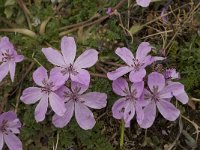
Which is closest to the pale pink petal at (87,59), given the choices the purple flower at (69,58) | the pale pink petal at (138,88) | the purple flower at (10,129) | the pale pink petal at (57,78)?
the purple flower at (69,58)

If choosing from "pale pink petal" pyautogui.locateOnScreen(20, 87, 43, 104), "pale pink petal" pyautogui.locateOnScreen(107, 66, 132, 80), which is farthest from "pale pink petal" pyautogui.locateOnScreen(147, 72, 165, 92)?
"pale pink petal" pyautogui.locateOnScreen(20, 87, 43, 104)

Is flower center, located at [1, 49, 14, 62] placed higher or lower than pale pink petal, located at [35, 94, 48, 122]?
higher

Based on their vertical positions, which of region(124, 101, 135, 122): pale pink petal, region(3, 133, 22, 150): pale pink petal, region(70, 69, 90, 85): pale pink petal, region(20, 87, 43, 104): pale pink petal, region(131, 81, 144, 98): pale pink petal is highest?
region(70, 69, 90, 85): pale pink petal

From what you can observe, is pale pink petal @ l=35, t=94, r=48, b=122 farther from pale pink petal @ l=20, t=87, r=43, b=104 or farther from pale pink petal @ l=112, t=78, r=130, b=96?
pale pink petal @ l=112, t=78, r=130, b=96

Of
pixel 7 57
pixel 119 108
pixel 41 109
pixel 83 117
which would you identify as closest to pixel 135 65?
pixel 119 108

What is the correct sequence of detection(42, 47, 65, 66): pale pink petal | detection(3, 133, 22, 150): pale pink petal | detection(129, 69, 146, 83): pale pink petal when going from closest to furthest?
detection(129, 69, 146, 83): pale pink petal < detection(42, 47, 65, 66): pale pink petal < detection(3, 133, 22, 150): pale pink petal

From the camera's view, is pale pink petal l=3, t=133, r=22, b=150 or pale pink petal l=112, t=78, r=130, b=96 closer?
pale pink petal l=112, t=78, r=130, b=96

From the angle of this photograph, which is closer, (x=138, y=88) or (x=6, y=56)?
(x=138, y=88)

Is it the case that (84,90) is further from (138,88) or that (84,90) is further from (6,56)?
(6,56)

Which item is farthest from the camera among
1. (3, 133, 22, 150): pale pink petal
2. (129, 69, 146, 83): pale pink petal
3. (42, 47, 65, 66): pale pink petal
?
(3, 133, 22, 150): pale pink petal
